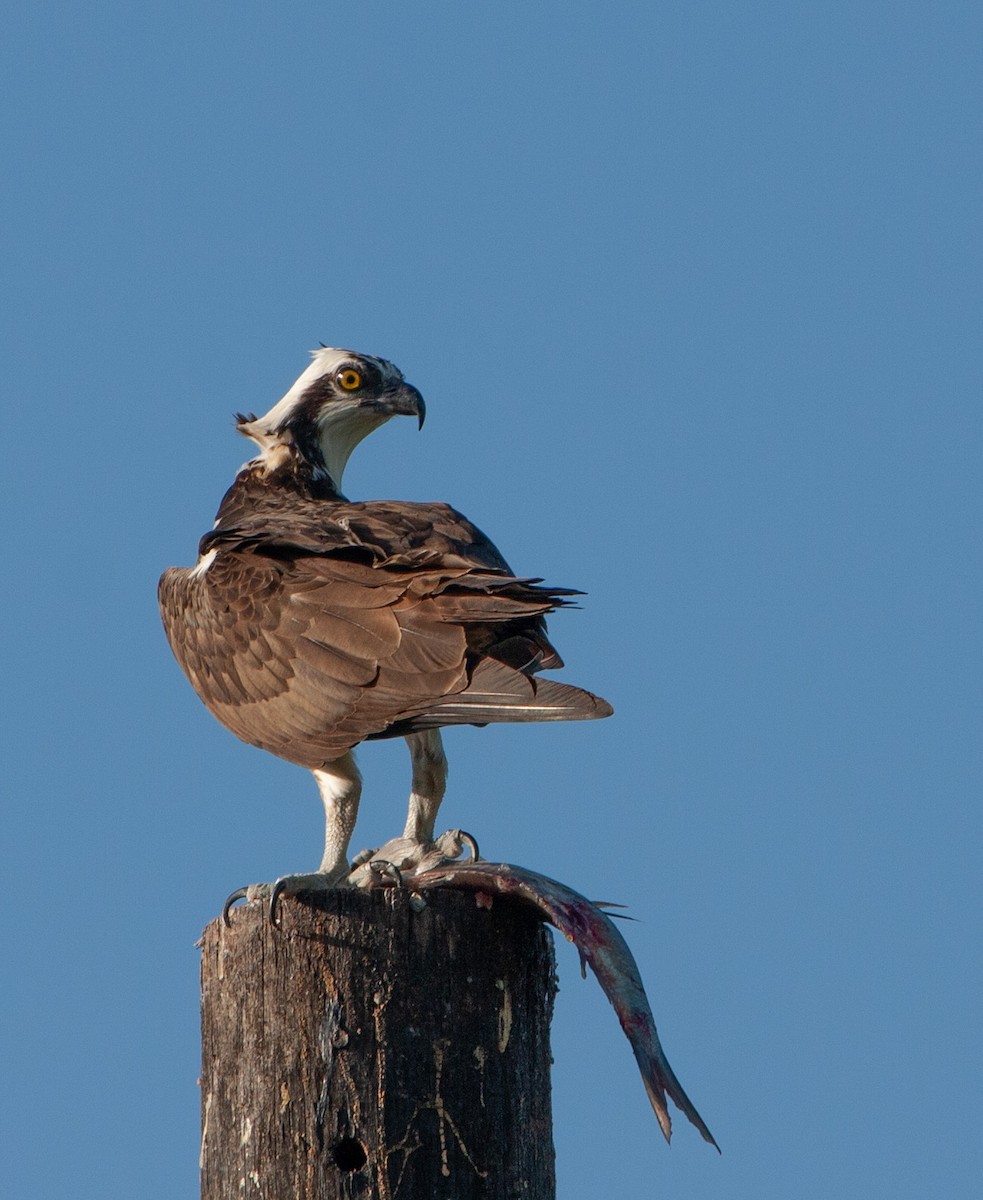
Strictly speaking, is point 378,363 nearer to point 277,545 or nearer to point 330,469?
point 330,469

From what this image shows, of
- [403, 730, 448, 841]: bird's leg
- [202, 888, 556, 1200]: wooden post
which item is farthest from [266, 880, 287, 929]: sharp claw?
[403, 730, 448, 841]: bird's leg

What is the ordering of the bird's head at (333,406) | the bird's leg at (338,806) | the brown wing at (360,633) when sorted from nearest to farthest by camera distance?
the brown wing at (360,633) → the bird's leg at (338,806) → the bird's head at (333,406)

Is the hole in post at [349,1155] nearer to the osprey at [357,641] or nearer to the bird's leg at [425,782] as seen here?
the osprey at [357,641]

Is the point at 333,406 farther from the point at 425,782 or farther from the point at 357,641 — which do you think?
the point at 357,641

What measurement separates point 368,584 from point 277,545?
0.65 metres

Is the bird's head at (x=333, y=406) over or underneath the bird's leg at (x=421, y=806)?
over

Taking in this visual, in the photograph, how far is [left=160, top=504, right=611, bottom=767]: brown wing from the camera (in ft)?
20.7

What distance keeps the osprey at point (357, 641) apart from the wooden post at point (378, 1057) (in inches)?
12.1

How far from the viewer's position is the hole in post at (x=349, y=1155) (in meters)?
5.02

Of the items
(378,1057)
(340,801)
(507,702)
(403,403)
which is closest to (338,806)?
(340,801)

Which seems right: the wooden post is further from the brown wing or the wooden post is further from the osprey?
the brown wing

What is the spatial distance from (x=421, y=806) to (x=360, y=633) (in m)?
1.15

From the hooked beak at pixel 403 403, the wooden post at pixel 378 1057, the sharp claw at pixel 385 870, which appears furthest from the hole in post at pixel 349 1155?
the hooked beak at pixel 403 403

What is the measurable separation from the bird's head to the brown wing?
4.56 feet
